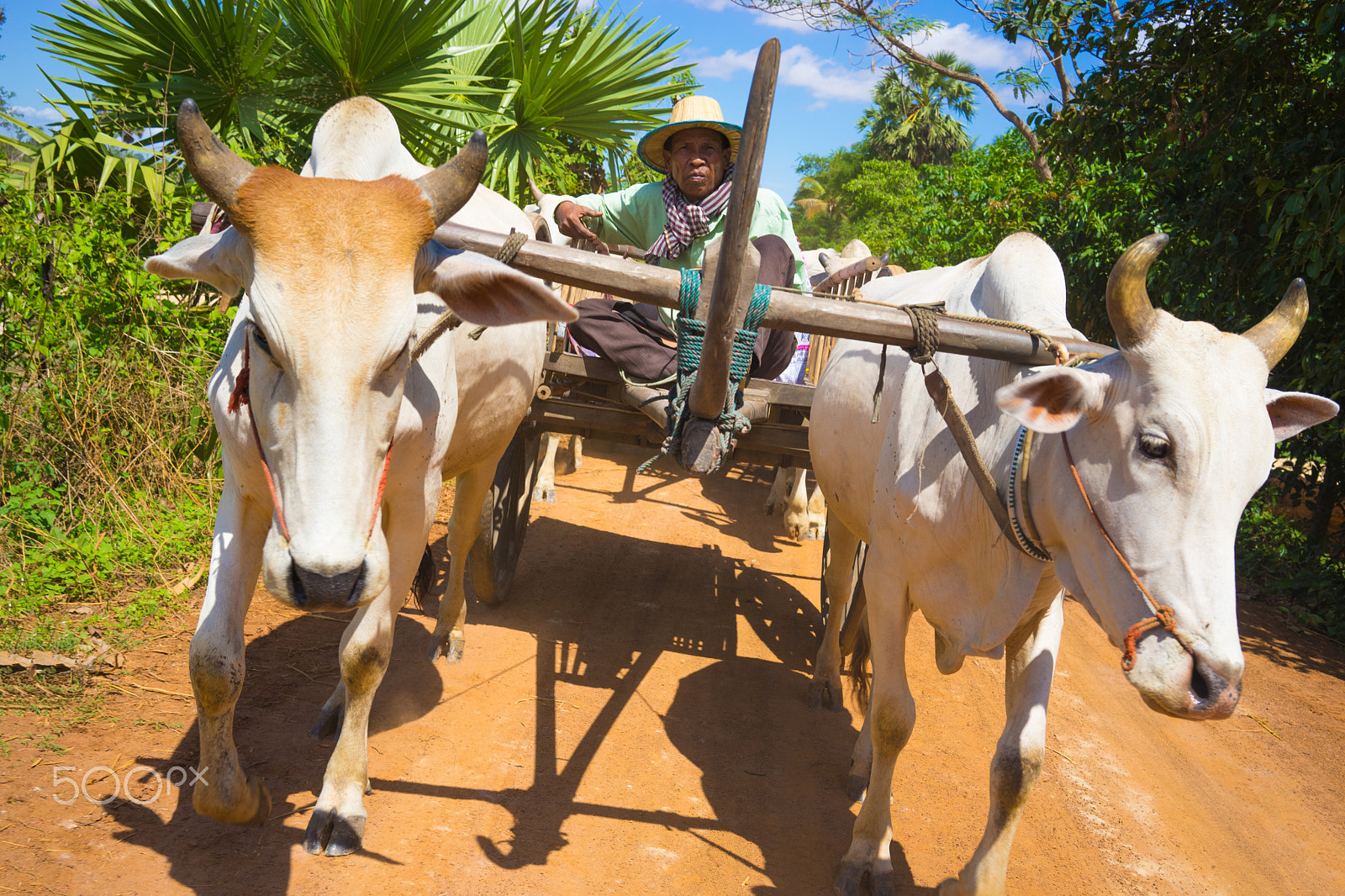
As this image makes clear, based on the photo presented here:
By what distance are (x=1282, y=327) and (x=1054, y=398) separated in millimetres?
598

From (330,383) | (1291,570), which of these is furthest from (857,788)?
(1291,570)

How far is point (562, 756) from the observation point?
3.49 meters

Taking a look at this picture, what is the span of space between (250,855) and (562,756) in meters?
1.20

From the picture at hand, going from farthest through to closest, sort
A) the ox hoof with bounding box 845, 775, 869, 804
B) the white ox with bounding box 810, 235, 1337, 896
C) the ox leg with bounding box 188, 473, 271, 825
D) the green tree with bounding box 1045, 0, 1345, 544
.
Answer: the green tree with bounding box 1045, 0, 1345, 544 < the ox hoof with bounding box 845, 775, 869, 804 < the ox leg with bounding box 188, 473, 271, 825 < the white ox with bounding box 810, 235, 1337, 896

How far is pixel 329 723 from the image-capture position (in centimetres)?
334

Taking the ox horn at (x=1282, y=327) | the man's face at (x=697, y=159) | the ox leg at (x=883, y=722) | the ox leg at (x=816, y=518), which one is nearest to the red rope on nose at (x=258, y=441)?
the ox leg at (x=883, y=722)

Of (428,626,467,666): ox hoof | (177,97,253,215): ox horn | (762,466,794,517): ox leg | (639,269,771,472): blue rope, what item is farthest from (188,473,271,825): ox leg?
(762,466,794,517): ox leg

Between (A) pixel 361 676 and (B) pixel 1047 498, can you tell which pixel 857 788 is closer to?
(B) pixel 1047 498

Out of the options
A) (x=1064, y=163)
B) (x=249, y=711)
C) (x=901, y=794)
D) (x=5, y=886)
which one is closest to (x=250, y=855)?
(x=5, y=886)

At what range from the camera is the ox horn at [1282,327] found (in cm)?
212

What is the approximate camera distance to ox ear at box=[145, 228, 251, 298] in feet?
6.93

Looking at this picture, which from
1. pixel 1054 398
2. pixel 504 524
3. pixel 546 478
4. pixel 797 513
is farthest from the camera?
pixel 797 513

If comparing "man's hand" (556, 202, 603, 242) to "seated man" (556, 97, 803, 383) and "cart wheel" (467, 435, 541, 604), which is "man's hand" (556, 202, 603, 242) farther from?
"cart wheel" (467, 435, 541, 604)

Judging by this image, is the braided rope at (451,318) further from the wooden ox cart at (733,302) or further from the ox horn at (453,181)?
the ox horn at (453,181)
